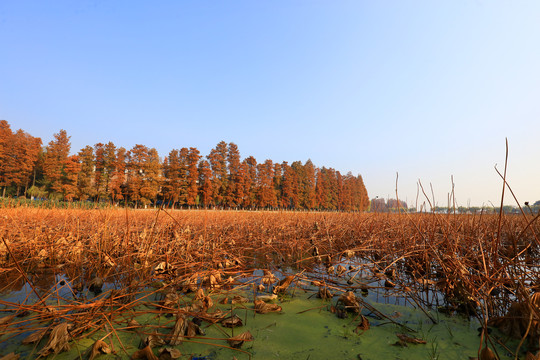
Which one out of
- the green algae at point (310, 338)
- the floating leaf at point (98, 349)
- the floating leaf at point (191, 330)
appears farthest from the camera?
the floating leaf at point (191, 330)

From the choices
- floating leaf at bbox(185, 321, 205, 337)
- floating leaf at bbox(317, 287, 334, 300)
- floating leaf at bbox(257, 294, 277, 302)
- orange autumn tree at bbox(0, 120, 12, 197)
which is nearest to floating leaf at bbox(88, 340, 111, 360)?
floating leaf at bbox(185, 321, 205, 337)

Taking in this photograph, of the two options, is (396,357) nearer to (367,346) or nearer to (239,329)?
(367,346)

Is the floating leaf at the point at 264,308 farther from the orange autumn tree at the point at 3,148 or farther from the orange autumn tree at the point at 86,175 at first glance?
the orange autumn tree at the point at 3,148

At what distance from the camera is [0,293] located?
7.88ft

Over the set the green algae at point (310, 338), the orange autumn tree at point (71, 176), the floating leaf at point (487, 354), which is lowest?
the green algae at point (310, 338)

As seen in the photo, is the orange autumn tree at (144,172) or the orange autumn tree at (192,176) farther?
the orange autumn tree at (192,176)

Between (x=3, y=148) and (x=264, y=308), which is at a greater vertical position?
(x=3, y=148)

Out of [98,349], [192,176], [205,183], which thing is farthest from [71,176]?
[98,349]

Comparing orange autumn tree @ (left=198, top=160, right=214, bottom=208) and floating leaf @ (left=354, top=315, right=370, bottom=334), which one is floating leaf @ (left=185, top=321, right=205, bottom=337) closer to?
floating leaf @ (left=354, top=315, right=370, bottom=334)

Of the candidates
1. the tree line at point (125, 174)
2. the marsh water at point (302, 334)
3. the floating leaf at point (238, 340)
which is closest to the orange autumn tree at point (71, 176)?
the tree line at point (125, 174)

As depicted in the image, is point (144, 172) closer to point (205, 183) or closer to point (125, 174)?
point (125, 174)

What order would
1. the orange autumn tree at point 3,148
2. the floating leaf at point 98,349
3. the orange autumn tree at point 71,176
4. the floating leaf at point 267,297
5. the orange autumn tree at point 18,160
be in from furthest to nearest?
the orange autumn tree at point 18,160 < the orange autumn tree at point 3,148 < the orange autumn tree at point 71,176 < the floating leaf at point 267,297 < the floating leaf at point 98,349

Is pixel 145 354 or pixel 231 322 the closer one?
pixel 145 354

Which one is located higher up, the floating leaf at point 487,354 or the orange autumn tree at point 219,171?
the orange autumn tree at point 219,171
